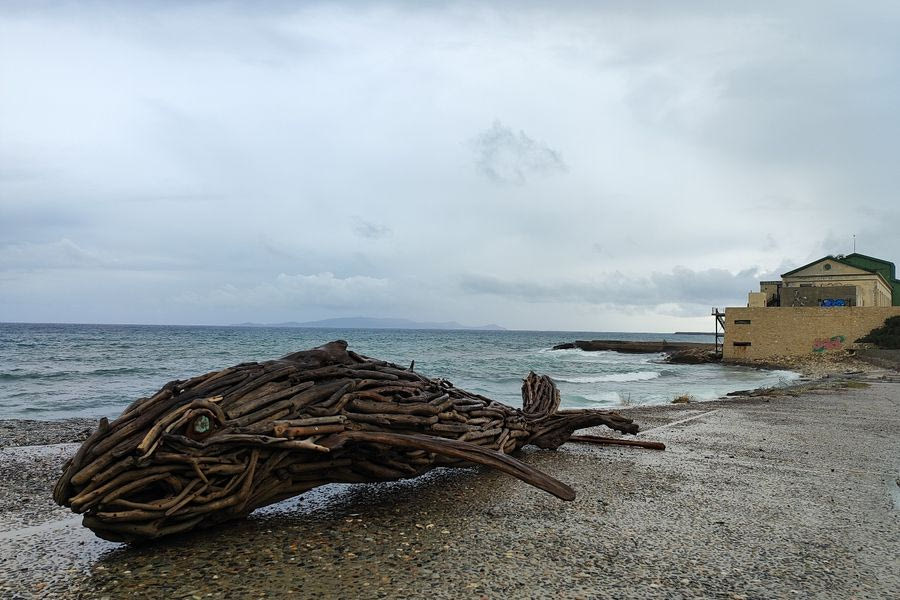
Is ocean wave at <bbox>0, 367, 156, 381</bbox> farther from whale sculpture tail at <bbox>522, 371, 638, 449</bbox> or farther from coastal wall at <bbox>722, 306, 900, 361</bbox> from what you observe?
coastal wall at <bbox>722, 306, 900, 361</bbox>

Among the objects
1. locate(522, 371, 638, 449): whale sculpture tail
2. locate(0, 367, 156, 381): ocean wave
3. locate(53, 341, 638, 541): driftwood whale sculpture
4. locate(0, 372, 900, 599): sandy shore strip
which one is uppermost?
locate(53, 341, 638, 541): driftwood whale sculpture

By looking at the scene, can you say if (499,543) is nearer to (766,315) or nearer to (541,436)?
(541,436)

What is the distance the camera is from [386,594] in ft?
9.16

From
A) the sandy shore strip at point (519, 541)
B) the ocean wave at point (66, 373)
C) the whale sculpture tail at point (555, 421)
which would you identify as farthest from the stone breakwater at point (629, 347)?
the sandy shore strip at point (519, 541)

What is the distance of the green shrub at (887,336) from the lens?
1316 inches

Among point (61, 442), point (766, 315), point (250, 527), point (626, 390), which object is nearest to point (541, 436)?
point (250, 527)

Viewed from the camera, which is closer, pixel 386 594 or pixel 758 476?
pixel 386 594

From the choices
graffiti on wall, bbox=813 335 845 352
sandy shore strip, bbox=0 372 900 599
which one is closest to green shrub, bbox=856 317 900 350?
graffiti on wall, bbox=813 335 845 352

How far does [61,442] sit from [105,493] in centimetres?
595

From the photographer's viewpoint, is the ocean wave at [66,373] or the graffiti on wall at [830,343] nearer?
the ocean wave at [66,373]

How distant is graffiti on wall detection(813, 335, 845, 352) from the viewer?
121 ft

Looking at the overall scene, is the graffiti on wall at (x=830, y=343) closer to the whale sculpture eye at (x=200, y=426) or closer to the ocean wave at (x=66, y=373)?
the ocean wave at (x=66, y=373)

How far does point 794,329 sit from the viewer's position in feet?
125

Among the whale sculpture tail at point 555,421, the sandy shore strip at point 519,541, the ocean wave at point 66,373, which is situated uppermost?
the whale sculpture tail at point 555,421
